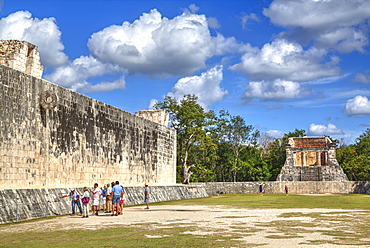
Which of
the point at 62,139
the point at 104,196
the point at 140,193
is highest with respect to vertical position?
the point at 62,139

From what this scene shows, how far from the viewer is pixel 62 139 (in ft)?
55.0

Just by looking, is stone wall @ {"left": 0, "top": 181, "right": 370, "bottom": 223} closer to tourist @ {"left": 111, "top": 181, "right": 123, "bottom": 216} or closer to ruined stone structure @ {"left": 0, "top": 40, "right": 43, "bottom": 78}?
tourist @ {"left": 111, "top": 181, "right": 123, "bottom": 216}

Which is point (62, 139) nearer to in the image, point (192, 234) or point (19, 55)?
point (19, 55)

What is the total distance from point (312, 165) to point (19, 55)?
123 ft

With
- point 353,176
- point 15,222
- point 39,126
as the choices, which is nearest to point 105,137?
point 39,126

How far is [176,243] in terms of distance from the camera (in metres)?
7.28

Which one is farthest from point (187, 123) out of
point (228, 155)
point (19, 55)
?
point (19, 55)

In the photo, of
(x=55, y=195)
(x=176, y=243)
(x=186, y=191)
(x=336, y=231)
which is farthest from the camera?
(x=186, y=191)

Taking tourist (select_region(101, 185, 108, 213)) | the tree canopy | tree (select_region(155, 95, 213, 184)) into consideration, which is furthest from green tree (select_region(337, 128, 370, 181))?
tourist (select_region(101, 185, 108, 213))

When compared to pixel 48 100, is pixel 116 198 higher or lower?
lower

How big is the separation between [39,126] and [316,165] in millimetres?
36628

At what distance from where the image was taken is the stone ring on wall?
50.3ft

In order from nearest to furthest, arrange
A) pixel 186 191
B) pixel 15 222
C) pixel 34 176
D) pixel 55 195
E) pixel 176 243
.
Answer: pixel 176 243
pixel 15 222
pixel 55 195
pixel 34 176
pixel 186 191

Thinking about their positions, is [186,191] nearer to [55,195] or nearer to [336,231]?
[55,195]
